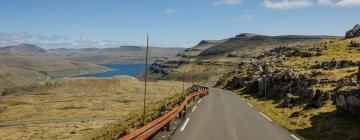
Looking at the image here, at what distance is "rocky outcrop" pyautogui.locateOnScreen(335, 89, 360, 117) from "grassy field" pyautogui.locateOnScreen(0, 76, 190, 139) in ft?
203

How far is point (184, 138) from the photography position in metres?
18.8

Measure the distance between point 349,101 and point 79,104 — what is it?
129m

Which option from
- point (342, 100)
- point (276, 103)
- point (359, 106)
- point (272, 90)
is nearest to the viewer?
point (359, 106)

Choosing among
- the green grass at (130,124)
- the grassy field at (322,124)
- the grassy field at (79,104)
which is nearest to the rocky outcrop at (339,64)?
the grassy field at (322,124)

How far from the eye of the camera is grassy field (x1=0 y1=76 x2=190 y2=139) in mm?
90381

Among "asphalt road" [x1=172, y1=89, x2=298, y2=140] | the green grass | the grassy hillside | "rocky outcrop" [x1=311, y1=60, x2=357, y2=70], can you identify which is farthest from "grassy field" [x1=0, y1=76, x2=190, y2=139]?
"asphalt road" [x1=172, y1=89, x2=298, y2=140]

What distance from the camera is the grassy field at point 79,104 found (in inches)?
3558

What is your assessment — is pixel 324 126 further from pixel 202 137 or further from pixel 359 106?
pixel 202 137

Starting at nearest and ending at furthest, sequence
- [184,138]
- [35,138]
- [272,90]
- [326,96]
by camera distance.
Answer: [184,138] < [326,96] < [272,90] < [35,138]

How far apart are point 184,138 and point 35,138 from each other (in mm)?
66862

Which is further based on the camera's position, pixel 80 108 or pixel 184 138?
pixel 80 108

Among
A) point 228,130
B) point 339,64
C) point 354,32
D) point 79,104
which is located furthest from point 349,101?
point 79,104

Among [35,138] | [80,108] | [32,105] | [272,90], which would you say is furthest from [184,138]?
[32,105]

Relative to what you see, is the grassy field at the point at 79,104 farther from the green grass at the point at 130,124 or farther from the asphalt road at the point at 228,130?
the asphalt road at the point at 228,130
